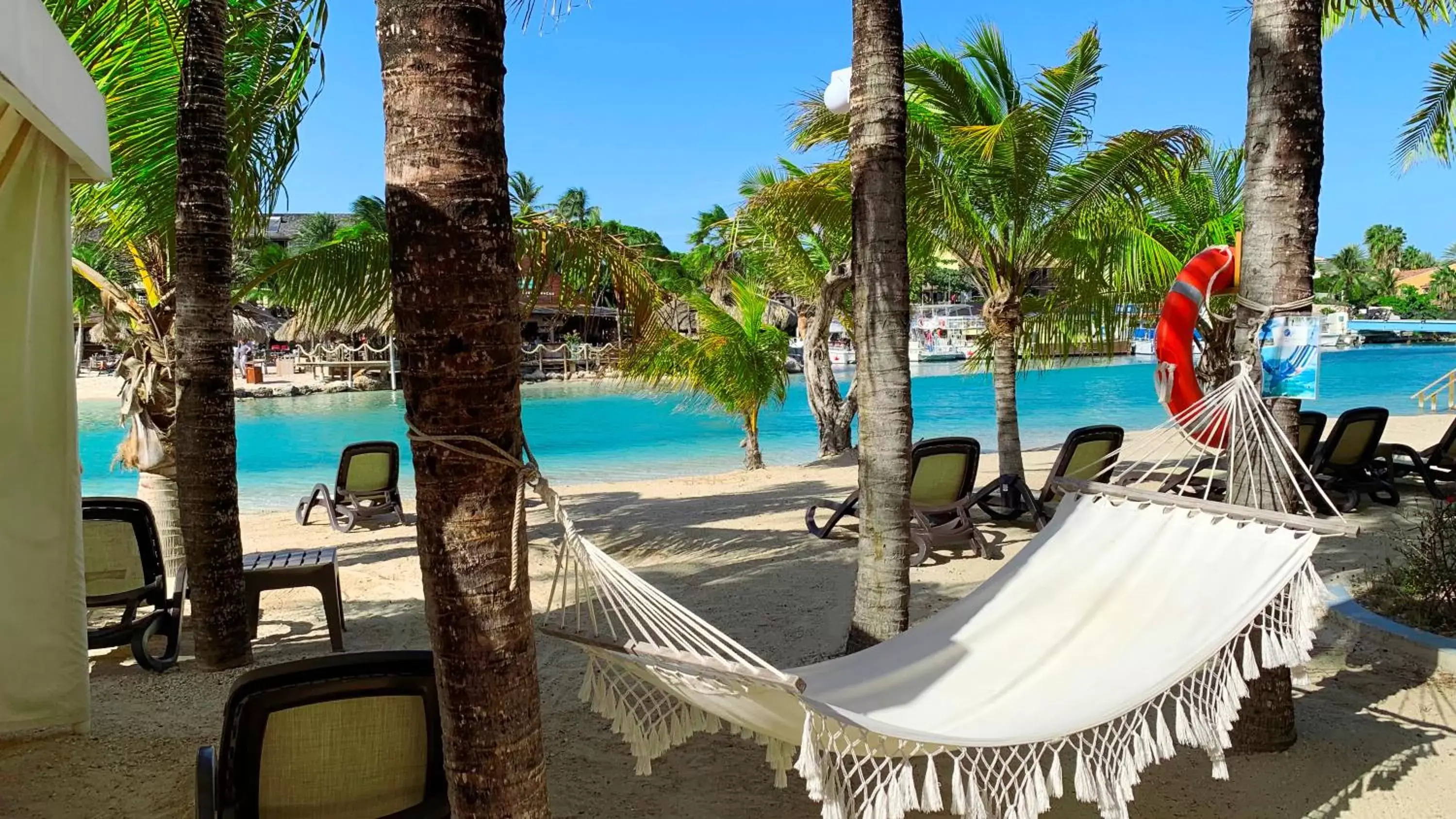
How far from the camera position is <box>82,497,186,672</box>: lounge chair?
3.74 meters

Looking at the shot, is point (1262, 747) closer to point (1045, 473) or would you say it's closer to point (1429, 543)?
point (1429, 543)

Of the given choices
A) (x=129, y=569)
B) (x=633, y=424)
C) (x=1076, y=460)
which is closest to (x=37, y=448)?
(x=129, y=569)

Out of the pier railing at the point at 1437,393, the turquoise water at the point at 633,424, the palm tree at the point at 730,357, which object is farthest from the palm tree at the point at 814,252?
the pier railing at the point at 1437,393

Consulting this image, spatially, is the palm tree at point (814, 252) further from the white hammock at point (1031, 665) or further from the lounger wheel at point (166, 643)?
the lounger wheel at point (166, 643)

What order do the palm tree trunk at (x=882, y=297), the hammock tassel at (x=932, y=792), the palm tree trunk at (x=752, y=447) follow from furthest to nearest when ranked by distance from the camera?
the palm tree trunk at (x=752, y=447), the palm tree trunk at (x=882, y=297), the hammock tassel at (x=932, y=792)

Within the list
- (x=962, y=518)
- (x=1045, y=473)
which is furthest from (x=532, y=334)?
(x=962, y=518)

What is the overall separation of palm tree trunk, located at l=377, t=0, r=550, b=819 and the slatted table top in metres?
2.92

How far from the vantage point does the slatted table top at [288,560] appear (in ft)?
13.2

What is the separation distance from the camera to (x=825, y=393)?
13.2 metres

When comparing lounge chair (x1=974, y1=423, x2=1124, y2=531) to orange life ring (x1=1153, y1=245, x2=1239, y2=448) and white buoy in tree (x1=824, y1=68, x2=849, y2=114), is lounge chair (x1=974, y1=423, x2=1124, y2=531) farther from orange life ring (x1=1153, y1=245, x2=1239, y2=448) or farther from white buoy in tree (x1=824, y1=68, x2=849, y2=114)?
white buoy in tree (x1=824, y1=68, x2=849, y2=114)

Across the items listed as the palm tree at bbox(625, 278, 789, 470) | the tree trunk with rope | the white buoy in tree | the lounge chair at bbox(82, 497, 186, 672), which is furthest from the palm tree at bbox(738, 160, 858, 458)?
the lounge chair at bbox(82, 497, 186, 672)

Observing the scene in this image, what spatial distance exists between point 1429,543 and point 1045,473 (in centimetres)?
537

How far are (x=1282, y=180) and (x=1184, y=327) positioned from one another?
3.72 feet

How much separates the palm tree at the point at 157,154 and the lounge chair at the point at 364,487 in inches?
78.1
